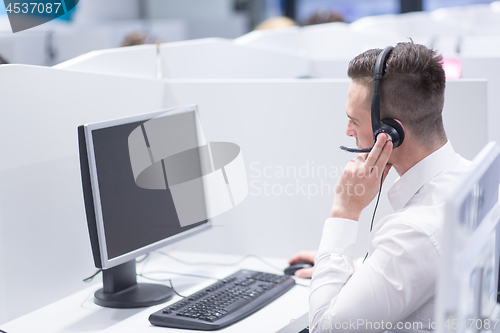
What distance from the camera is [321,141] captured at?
1.59 meters

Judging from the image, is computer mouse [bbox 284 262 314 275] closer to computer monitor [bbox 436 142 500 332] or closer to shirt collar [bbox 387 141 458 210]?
shirt collar [bbox 387 141 458 210]

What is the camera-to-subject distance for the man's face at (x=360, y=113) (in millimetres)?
1156

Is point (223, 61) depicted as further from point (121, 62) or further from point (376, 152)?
point (376, 152)

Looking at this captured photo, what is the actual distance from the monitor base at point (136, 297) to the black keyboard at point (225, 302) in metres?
0.08

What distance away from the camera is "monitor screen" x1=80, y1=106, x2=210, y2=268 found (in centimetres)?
129

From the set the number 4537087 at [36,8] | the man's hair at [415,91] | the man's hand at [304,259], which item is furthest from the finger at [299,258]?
the number 4537087 at [36,8]

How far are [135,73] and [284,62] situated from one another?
1.13 m

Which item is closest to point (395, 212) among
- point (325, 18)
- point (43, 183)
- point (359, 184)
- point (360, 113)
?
point (359, 184)

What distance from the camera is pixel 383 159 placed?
3.72ft

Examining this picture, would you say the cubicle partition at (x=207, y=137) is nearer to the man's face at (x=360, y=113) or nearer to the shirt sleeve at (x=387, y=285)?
the man's face at (x=360, y=113)

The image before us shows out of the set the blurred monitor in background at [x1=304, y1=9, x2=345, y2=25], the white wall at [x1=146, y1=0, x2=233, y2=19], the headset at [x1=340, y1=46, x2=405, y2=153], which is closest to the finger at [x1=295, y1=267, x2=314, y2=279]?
the headset at [x1=340, y1=46, x2=405, y2=153]

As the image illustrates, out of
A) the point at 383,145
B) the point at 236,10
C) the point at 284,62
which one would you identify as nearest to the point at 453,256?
the point at 383,145

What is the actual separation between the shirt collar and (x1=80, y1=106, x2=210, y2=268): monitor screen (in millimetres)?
628

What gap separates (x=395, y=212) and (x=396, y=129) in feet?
0.53
